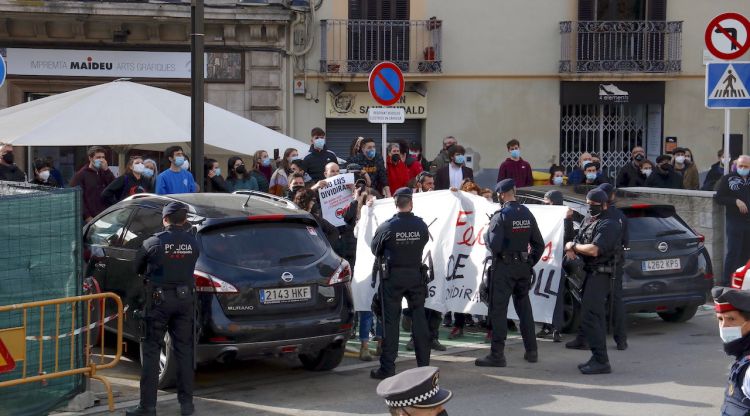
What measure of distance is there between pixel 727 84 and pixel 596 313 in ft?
17.5

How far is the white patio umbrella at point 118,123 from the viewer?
13641 millimetres

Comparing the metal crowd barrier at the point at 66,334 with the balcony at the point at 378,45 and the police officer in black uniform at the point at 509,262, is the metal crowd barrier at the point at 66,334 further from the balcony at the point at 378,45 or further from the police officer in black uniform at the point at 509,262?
the balcony at the point at 378,45

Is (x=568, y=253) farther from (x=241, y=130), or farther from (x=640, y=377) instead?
(x=241, y=130)

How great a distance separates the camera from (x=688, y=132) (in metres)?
25.8

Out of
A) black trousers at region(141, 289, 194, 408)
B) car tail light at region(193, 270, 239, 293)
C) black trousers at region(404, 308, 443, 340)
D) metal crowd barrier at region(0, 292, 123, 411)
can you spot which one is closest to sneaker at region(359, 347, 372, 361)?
black trousers at region(404, 308, 443, 340)

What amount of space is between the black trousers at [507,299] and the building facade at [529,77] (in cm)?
1384

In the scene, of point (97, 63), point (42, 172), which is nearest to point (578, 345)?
point (42, 172)

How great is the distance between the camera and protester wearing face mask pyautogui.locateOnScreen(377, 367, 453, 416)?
3.99 meters

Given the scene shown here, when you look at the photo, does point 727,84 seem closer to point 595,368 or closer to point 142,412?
point 595,368

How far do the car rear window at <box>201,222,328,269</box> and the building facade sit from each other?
1440cm

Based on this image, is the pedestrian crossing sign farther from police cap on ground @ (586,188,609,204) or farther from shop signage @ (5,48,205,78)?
shop signage @ (5,48,205,78)

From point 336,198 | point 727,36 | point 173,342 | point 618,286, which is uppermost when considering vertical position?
point 727,36

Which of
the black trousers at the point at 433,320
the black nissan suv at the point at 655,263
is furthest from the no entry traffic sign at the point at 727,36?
the black trousers at the point at 433,320

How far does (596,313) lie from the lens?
33.6ft
